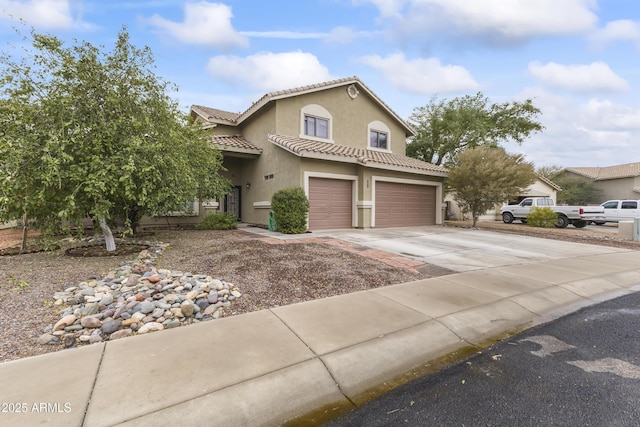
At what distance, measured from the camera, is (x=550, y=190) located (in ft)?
96.3

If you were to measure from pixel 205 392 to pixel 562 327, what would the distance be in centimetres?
464

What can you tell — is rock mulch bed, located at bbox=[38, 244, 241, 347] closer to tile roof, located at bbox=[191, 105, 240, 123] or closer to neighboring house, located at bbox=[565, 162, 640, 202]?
tile roof, located at bbox=[191, 105, 240, 123]

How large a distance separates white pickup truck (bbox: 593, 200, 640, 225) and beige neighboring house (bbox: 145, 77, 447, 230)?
12701 millimetres

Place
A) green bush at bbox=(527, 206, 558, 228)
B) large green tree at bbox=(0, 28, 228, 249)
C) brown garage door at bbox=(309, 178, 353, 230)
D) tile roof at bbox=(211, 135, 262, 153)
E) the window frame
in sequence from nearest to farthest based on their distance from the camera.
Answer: large green tree at bbox=(0, 28, 228, 249)
brown garage door at bbox=(309, 178, 353, 230)
tile roof at bbox=(211, 135, 262, 153)
the window frame
green bush at bbox=(527, 206, 558, 228)

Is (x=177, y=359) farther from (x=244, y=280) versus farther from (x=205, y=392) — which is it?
(x=244, y=280)

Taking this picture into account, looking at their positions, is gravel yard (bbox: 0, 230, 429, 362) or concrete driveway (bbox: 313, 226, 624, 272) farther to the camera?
concrete driveway (bbox: 313, 226, 624, 272)

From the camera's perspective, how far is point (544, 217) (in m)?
18.1

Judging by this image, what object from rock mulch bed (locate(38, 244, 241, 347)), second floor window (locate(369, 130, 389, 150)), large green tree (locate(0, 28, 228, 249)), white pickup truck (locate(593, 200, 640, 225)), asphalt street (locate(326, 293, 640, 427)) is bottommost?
asphalt street (locate(326, 293, 640, 427))

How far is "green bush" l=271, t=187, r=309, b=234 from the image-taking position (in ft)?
37.0

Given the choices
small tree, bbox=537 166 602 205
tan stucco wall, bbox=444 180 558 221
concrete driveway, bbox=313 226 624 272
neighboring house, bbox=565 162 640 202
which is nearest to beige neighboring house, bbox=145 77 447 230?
concrete driveway, bbox=313 226 624 272

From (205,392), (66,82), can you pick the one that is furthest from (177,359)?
(66,82)

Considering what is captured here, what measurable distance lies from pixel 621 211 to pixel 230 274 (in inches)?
1002

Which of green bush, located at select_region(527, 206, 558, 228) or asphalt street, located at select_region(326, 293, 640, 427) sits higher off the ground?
green bush, located at select_region(527, 206, 558, 228)

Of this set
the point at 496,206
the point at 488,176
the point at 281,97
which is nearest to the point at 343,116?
the point at 281,97
